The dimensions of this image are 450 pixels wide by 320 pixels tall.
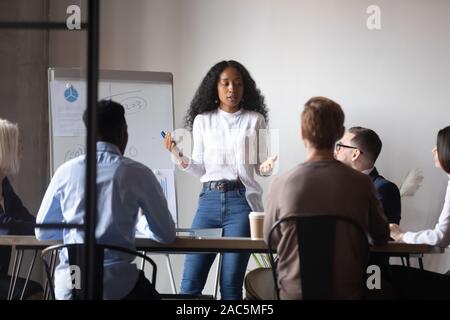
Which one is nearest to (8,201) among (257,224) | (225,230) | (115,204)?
(115,204)

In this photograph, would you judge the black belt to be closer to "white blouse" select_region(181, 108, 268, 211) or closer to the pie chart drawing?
"white blouse" select_region(181, 108, 268, 211)

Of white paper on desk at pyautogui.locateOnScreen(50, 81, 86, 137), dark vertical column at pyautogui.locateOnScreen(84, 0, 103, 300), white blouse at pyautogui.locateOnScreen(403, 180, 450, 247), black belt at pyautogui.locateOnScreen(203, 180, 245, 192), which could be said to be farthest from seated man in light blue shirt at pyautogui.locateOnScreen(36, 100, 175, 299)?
white paper on desk at pyautogui.locateOnScreen(50, 81, 86, 137)

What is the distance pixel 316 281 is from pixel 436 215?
8.98 ft

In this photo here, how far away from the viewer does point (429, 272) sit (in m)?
3.42

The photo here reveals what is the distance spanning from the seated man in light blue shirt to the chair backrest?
476 mm

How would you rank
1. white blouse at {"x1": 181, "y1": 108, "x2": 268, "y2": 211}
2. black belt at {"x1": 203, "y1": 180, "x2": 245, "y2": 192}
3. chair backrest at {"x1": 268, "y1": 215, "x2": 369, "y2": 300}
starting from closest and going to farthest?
chair backrest at {"x1": 268, "y1": 215, "x2": 369, "y2": 300}, black belt at {"x1": 203, "y1": 180, "x2": 245, "y2": 192}, white blouse at {"x1": 181, "y1": 108, "x2": 268, "y2": 211}

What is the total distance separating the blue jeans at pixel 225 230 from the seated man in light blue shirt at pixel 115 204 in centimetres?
101

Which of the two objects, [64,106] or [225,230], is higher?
[64,106]

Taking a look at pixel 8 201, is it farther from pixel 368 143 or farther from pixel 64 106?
pixel 368 143

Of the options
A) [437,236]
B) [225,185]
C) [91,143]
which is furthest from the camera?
[225,185]

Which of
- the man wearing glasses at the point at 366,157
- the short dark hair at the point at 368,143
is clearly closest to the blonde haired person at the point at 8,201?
the man wearing glasses at the point at 366,157

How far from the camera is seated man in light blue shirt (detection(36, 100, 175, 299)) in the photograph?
276cm

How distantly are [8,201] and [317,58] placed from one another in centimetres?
257
